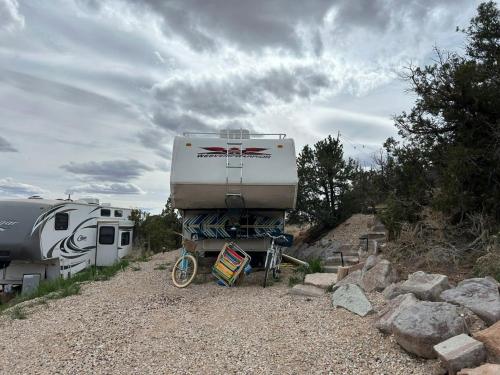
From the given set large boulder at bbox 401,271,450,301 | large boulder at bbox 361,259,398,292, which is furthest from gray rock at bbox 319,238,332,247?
large boulder at bbox 401,271,450,301

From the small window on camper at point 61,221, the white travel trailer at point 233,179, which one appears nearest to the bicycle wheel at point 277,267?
the white travel trailer at point 233,179

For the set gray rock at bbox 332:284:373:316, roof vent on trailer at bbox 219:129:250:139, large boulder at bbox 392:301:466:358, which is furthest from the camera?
roof vent on trailer at bbox 219:129:250:139

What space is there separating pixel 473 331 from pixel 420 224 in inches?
170

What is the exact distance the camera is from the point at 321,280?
24.6 feet

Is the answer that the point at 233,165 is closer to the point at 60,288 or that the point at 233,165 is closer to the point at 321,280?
the point at 321,280

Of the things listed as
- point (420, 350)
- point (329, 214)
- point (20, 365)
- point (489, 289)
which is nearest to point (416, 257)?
point (489, 289)

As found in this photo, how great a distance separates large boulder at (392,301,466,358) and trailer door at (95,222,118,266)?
13075 millimetres

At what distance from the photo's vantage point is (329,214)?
1480 centimetres

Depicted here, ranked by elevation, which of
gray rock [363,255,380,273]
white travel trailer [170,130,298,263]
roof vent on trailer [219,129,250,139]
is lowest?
gray rock [363,255,380,273]

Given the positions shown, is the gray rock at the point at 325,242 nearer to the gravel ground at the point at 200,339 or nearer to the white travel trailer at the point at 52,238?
the gravel ground at the point at 200,339

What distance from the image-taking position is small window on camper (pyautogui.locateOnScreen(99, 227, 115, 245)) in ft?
52.5

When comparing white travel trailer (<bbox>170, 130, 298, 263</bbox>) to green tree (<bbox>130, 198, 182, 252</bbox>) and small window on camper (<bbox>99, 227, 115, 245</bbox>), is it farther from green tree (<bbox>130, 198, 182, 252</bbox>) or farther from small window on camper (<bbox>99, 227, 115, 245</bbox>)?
green tree (<bbox>130, 198, 182, 252</bbox>)

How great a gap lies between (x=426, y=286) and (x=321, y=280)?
2308 mm

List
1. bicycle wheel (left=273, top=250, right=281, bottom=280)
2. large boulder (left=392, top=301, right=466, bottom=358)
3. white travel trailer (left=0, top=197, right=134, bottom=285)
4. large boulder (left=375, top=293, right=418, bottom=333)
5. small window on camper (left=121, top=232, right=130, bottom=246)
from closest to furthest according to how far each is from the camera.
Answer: large boulder (left=392, top=301, right=466, bottom=358) < large boulder (left=375, top=293, right=418, bottom=333) < bicycle wheel (left=273, top=250, right=281, bottom=280) < white travel trailer (left=0, top=197, right=134, bottom=285) < small window on camper (left=121, top=232, right=130, bottom=246)
